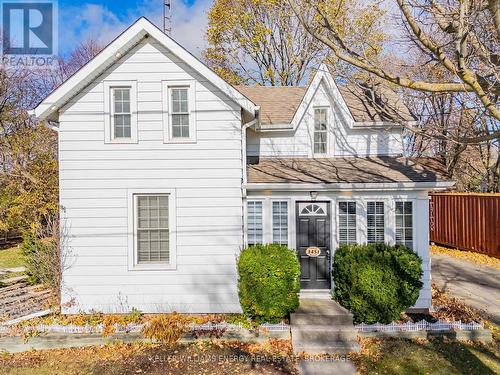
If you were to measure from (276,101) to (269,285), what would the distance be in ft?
22.1

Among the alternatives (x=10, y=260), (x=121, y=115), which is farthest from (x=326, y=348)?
(x=10, y=260)

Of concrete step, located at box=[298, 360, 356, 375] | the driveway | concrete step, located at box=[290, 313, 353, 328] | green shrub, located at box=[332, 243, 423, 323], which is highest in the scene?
green shrub, located at box=[332, 243, 423, 323]

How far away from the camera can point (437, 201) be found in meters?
17.1

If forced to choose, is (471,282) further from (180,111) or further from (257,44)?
(257,44)

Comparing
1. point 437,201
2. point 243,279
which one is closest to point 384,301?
point 243,279

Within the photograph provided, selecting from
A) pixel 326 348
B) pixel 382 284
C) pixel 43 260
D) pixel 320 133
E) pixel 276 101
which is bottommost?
pixel 326 348

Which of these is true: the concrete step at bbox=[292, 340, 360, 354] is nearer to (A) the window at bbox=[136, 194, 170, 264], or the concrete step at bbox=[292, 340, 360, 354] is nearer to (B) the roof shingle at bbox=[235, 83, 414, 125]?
(A) the window at bbox=[136, 194, 170, 264]

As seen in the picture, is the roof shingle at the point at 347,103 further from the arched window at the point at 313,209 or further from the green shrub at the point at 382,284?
the green shrub at the point at 382,284

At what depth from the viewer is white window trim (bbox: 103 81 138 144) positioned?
26.1ft

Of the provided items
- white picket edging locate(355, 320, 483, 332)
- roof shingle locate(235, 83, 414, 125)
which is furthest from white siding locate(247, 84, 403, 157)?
white picket edging locate(355, 320, 483, 332)

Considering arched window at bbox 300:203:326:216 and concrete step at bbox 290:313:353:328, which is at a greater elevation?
arched window at bbox 300:203:326:216

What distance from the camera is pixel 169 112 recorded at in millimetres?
8039

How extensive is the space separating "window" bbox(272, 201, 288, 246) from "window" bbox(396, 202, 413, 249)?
2.74 metres

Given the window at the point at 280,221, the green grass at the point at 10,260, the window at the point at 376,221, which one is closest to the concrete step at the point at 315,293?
the window at the point at 280,221
